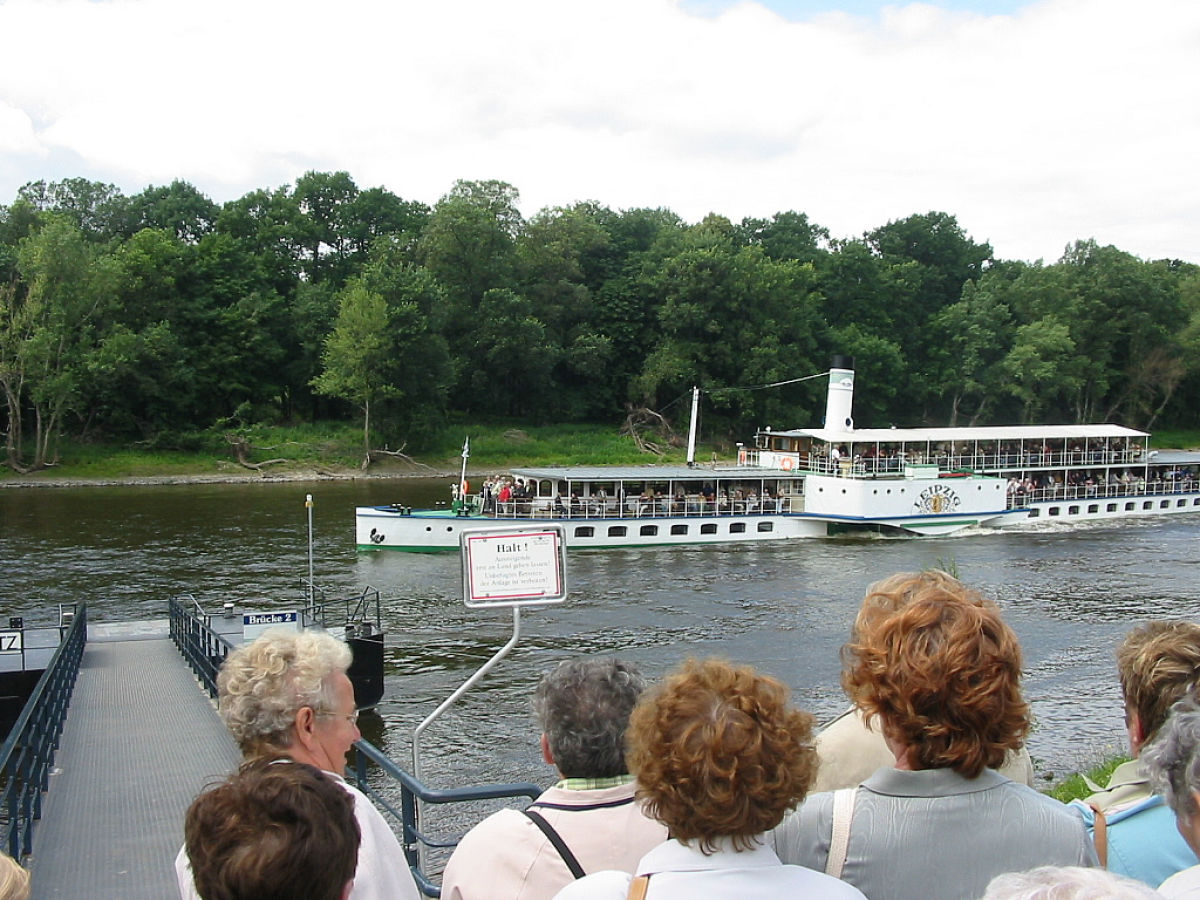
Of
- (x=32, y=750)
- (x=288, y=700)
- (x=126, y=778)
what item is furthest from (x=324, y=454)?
(x=288, y=700)

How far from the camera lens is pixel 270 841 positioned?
2.89 m

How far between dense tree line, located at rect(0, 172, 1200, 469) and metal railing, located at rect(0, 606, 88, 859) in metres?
49.8

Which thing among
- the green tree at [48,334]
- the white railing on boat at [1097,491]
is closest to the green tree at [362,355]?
the green tree at [48,334]

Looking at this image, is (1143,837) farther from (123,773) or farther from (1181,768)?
(123,773)

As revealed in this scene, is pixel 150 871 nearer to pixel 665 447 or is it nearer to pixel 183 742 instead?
pixel 183 742

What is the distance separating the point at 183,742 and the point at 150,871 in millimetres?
4894

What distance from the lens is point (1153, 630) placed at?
4.23m

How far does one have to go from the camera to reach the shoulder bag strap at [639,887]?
2.97 meters

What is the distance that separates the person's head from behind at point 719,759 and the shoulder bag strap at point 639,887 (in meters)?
0.16

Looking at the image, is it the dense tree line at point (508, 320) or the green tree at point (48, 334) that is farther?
the dense tree line at point (508, 320)

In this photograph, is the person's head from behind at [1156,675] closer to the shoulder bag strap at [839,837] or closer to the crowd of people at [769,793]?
the crowd of people at [769,793]

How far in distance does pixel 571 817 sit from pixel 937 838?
127 cm

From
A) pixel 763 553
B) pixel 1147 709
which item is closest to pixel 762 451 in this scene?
pixel 763 553

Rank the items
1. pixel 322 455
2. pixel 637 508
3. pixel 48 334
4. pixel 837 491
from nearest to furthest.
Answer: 1. pixel 637 508
2. pixel 837 491
3. pixel 48 334
4. pixel 322 455
